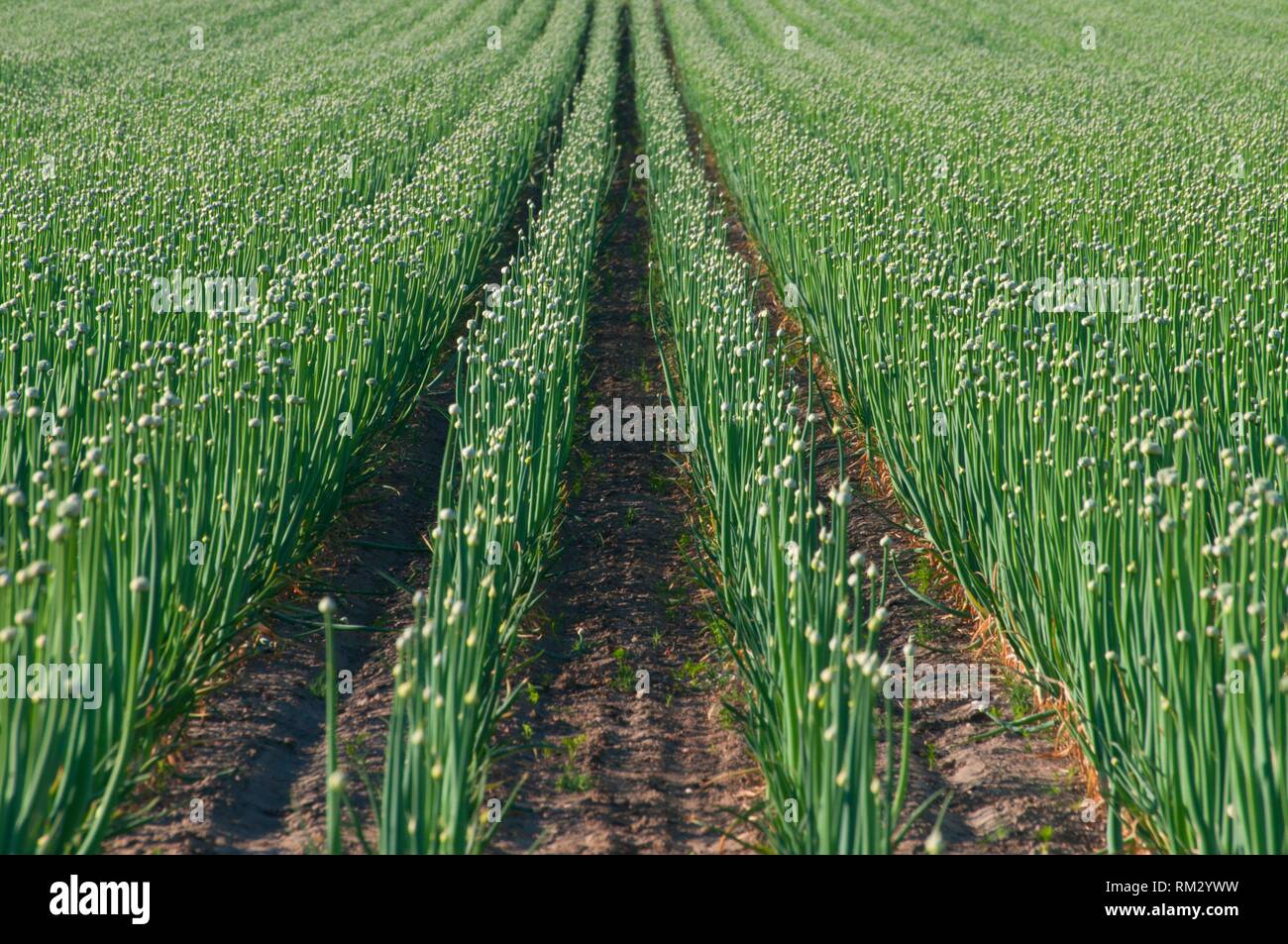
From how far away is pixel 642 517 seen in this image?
4.82m

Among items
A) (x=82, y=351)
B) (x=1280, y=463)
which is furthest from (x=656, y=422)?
(x=1280, y=463)

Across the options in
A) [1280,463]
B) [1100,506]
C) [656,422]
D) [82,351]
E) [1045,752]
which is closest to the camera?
[1100,506]

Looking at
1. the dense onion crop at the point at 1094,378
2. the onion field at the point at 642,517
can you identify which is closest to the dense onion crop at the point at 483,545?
the onion field at the point at 642,517

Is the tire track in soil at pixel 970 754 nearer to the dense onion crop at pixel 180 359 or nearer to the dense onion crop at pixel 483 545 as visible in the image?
the dense onion crop at pixel 483 545

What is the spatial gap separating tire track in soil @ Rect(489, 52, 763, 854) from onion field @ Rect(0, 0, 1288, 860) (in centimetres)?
2

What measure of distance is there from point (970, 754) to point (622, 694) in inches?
40.1

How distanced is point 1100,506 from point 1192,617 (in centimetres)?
53

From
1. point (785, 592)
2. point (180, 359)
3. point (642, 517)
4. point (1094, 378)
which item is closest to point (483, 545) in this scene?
point (785, 592)

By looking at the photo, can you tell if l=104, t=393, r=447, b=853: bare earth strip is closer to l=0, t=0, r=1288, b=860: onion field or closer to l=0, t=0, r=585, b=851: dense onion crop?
l=0, t=0, r=1288, b=860: onion field

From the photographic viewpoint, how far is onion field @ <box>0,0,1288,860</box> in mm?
2404

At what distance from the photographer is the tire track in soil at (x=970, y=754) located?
2861 millimetres

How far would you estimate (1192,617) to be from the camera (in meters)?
2.51
